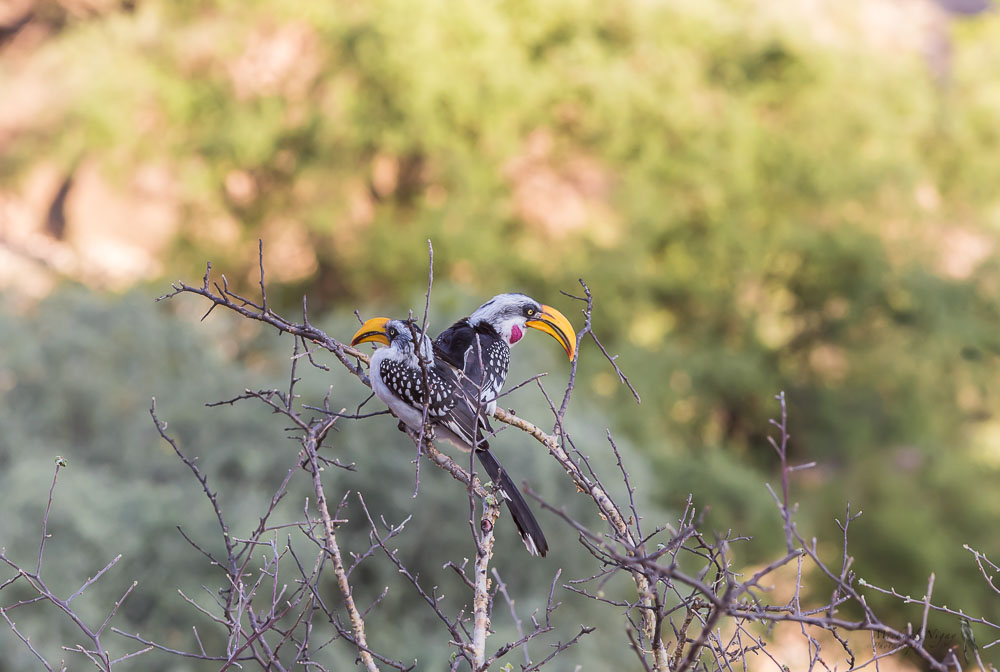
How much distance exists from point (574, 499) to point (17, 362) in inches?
192

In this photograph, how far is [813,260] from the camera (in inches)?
627

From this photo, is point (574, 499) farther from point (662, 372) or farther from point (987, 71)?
point (987, 71)

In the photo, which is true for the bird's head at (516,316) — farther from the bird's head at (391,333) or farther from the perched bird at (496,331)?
the bird's head at (391,333)

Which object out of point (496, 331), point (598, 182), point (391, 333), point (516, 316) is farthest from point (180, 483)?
point (598, 182)

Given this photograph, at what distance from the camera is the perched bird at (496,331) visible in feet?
11.1

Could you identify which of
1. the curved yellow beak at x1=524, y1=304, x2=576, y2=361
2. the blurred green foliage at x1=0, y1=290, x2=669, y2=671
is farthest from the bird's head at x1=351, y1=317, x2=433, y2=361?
the blurred green foliage at x1=0, y1=290, x2=669, y2=671

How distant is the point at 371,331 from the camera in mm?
3041

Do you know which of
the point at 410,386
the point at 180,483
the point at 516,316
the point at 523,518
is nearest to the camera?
the point at 523,518

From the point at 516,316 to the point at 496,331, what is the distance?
122 mm

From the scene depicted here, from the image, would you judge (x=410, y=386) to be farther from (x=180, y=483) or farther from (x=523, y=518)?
(x=180, y=483)

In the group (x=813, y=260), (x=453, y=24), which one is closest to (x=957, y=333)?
(x=813, y=260)

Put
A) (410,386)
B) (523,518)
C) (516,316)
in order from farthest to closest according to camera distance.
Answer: (516,316), (410,386), (523,518)

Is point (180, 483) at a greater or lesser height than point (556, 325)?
greater

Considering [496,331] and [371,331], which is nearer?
[371,331]
